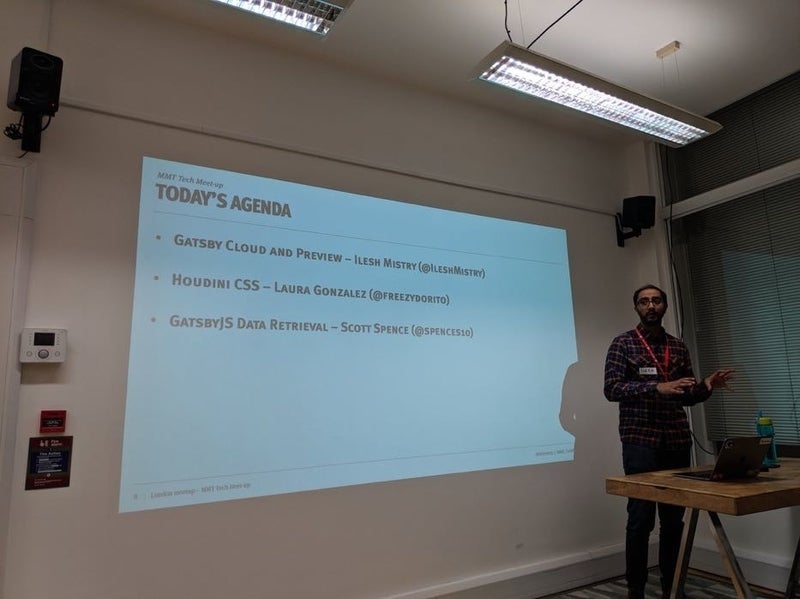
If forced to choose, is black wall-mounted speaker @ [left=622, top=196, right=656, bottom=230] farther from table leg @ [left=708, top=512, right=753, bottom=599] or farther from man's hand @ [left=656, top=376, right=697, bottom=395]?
table leg @ [left=708, top=512, right=753, bottom=599]

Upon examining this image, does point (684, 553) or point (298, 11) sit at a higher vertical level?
point (298, 11)

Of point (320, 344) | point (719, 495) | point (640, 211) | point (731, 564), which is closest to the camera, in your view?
point (719, 495)

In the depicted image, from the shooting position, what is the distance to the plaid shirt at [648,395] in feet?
8.66

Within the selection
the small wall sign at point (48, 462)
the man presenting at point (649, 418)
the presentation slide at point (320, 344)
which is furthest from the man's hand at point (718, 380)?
the small wall sign at point (48, 462)

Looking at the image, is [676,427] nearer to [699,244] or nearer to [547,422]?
[547,422]

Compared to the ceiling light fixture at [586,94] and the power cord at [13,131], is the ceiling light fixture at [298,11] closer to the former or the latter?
the ceiling light fixture at [586,94]

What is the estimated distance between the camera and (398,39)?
279 centimetres

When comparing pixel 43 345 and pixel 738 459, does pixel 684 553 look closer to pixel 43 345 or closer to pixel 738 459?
pixel 738 459

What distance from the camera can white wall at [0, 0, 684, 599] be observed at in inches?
83.3

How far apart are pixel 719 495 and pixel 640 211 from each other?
2485mm

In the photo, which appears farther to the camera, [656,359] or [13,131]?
[656,359]

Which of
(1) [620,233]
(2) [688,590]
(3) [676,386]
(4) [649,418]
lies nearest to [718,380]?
(3) [676,386]

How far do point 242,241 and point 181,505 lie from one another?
121 centimetres

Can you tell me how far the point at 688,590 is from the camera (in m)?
2.97
